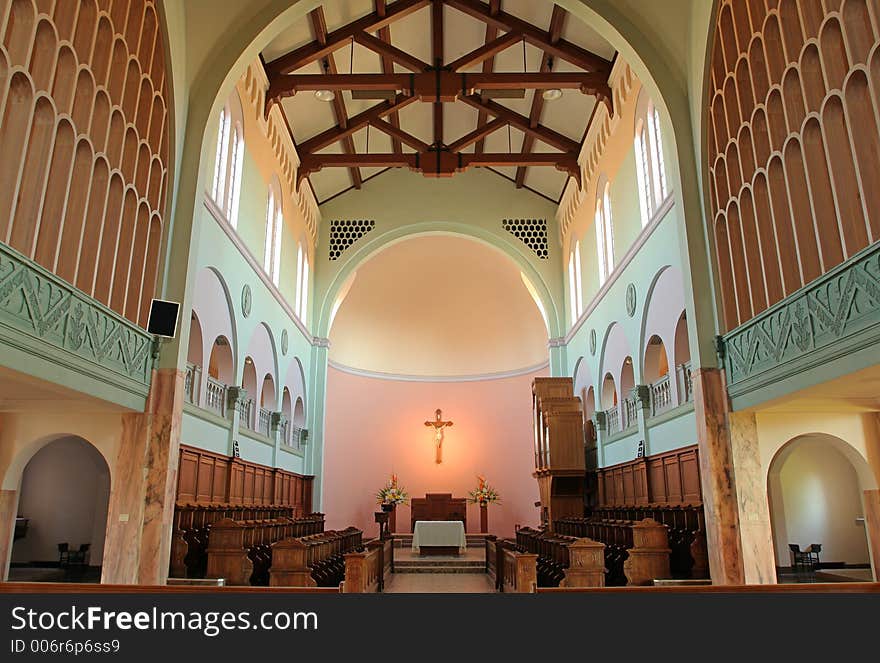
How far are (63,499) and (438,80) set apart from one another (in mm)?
11311

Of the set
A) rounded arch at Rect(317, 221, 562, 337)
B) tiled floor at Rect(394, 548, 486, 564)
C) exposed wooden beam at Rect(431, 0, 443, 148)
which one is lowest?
tiled floor at Rect(394, 548, 486, 564)

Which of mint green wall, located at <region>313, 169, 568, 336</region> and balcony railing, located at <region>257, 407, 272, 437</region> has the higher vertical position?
mint green wall, located at <region>313, 169, 568, 336</region>

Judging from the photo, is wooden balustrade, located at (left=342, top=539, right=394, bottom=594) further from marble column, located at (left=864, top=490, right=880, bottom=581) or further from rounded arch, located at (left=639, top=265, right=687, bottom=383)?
marble column, located at (left=864, top=490, right=880, bottom=581)

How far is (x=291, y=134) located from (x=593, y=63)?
7486 millimetres

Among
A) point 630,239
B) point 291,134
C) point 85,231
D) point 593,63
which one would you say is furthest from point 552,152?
point 85,231

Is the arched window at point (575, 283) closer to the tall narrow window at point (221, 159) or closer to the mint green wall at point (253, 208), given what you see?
the mint green wall at point (253, 208)

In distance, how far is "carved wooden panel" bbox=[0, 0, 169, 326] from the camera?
618 cm

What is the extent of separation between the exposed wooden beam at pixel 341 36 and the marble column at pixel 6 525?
9.22m

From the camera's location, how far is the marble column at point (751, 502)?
8.02 m

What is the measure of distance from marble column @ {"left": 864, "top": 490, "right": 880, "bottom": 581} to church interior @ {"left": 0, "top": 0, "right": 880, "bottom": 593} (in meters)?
0.04

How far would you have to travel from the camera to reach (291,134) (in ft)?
53.9

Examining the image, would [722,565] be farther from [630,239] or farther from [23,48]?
[23,48]

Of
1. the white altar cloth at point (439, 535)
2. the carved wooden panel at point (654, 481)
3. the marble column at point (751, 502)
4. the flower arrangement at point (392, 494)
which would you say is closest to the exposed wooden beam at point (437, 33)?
the carved wooden panel at point (654, 481)

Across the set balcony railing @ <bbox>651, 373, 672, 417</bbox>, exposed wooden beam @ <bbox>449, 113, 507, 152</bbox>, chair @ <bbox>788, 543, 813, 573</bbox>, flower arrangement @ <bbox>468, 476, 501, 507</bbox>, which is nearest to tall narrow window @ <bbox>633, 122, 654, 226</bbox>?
balcony railing @ <bbox>651, 373, 672, 417</bbox>
